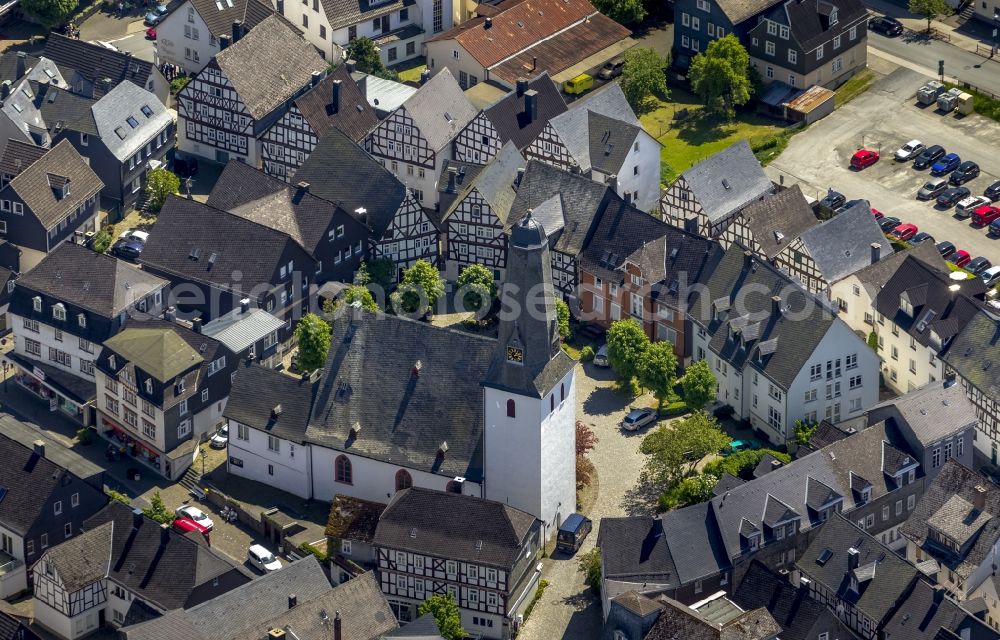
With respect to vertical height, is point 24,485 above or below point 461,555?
below

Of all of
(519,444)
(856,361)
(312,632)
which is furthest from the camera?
(856,361)

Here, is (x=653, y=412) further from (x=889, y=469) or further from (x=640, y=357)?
(x=889, y=469)

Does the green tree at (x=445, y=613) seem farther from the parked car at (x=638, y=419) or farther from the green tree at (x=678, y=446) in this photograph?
the parked car at (x=638, y=419)

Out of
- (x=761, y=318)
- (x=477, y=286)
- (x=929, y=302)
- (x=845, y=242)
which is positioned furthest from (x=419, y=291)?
(x=929, y=302)

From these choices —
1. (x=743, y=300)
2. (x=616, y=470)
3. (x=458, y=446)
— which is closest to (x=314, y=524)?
(x=458, y=446)

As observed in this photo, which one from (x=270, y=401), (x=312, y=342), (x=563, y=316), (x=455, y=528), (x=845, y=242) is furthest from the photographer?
(x=845, y=242)

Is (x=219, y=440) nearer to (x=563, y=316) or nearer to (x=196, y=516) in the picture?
(x=196, y=516)

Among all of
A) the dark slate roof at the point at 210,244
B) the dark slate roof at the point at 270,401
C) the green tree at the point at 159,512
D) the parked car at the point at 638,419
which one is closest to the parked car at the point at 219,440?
the dark slate roof at the point at 270,401
